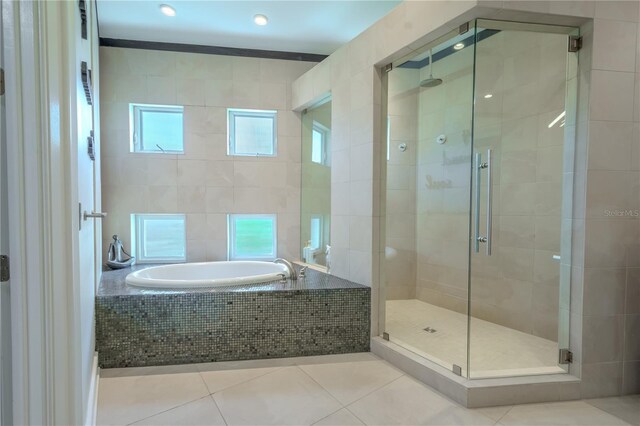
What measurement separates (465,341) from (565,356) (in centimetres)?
55

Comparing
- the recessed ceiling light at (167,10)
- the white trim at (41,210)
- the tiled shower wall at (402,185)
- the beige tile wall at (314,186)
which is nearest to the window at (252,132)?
the beige tile wall at (314,186)

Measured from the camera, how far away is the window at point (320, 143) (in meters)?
3.28

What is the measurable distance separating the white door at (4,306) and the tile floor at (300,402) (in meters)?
0.69

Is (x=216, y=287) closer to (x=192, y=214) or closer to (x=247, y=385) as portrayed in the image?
(x=247, y=385)

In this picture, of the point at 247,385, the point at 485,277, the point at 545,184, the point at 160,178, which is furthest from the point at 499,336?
the point at 160,178

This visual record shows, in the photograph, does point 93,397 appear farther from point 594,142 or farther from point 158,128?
point 594,142

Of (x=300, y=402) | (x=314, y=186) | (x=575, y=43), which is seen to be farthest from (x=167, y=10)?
(x=300, y=402)

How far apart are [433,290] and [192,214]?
2469 millimetres

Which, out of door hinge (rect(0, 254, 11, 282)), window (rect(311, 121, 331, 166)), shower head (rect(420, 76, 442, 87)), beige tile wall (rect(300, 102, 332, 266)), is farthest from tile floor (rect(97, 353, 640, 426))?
shower head (rect(420, 76, 442, 87))

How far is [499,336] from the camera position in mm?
2676

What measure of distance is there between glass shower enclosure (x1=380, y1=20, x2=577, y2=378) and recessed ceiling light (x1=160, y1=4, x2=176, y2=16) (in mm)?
1867

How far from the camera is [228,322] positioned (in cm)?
243

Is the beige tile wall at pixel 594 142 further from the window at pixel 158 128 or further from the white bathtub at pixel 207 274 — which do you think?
the window at pixel 158 128

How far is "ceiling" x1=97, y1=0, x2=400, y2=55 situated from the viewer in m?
2.84
